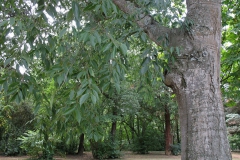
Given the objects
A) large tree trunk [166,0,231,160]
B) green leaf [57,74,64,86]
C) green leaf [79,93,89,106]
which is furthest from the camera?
large tree trunk [166,0,231,160]

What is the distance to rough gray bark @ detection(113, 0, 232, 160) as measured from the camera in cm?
212

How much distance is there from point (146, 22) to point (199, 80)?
2.62ft

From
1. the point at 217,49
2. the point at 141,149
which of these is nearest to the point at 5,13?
the point at 217,49

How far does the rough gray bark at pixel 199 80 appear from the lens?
212 centimetres

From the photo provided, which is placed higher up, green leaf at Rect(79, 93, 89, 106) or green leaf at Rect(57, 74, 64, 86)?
green leaf at Rect(57, 74, 64, 86)

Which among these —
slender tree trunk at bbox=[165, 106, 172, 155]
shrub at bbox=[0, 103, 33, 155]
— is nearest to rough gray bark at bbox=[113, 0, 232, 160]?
shrub at bbox=[0, 103, 33, 155]

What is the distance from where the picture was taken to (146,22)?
2.62 metres

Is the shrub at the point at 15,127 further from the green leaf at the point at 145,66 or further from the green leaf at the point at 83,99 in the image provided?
the green leaf at the point at 83,99

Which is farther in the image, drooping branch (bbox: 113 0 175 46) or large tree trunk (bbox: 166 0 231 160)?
drooping branch (bbox: 113 0 175 46)

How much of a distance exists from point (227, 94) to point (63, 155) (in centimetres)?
1066

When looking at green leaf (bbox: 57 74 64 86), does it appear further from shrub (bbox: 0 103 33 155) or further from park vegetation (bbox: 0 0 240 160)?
shrub (bbox: 0 103 33 155)

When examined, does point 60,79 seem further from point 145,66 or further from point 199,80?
point 199,80

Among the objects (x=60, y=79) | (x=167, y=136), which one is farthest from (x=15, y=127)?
(x=60, y=79)

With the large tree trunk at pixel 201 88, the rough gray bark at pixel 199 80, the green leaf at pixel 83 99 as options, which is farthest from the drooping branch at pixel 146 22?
the green leaf at pixel 83 99
